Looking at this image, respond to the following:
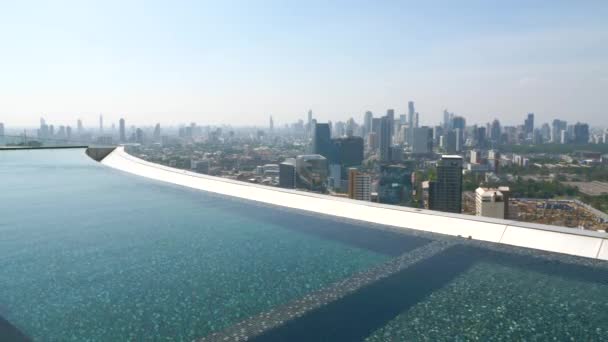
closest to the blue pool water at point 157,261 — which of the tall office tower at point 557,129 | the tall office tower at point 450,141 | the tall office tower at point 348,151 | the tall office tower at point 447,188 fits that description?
the tall office tower at point 447,188

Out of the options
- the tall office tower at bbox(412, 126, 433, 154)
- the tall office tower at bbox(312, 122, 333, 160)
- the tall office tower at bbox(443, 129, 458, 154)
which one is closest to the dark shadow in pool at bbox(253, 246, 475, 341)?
the tall office tower at bbox(312, 122, 333, 160)

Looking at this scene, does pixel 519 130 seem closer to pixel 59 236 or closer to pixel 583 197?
pixel 583 197

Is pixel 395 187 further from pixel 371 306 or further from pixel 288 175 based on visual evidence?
pixel 371 306

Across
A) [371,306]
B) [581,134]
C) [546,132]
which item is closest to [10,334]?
[371,306]

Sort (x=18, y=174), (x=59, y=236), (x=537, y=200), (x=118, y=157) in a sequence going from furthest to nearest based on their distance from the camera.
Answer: (x=537, y=200)
(x=118, y=157)
(x=18, y=174)
(x=59, y=236)

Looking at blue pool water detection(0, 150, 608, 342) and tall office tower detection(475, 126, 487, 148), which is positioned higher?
tall office tower detection(475, 126, 487, 148)

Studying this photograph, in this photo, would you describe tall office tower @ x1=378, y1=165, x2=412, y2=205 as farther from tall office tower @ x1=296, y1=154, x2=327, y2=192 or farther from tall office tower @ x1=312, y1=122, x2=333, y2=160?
tall office tower @ x1=312, y1=122, x2=333, y2=160

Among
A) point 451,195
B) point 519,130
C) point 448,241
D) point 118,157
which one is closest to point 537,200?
point 451,195
